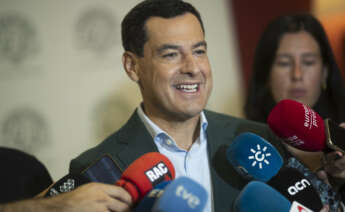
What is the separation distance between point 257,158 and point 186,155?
16.6 inches

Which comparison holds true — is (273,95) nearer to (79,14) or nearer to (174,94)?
(174,94)

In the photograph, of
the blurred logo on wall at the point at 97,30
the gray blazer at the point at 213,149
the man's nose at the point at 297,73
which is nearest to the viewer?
the gray blazer at the point at 213,149

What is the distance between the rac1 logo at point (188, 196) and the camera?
0.87m

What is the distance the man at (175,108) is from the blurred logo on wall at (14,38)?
0.75m

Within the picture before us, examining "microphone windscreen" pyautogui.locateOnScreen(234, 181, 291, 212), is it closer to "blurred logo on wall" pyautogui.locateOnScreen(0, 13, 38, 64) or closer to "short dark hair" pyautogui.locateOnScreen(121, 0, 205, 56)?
"short dark hair" pyautogui.locateOnScreen(121, 0, 205, 56)

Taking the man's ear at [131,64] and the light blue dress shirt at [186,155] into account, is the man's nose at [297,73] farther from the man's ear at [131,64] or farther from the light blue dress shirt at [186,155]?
the man's ear at [131,64]

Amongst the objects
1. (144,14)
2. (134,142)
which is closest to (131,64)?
(144,14)

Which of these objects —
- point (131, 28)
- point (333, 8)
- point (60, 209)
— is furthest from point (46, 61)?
point (333, 8)

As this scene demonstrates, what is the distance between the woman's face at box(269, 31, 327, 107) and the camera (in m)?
1.97

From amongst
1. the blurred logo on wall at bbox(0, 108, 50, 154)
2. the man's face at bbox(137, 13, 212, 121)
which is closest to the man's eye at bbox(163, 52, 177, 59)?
the man's face at bbox(137, 13, 212, 121)

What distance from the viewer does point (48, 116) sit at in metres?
2.11

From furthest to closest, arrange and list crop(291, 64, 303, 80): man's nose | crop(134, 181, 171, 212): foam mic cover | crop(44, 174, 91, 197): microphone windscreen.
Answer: crop(291, 64, 303, 80): man's nose, crop(44, 174, 91, 197): microphone windscreen, crop(134, 181, 171, 212): foam mic cover

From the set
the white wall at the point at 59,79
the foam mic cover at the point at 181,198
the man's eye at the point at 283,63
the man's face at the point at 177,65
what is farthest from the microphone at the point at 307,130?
the white wall at the point at 59,79

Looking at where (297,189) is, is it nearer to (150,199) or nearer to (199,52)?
(150,199)
